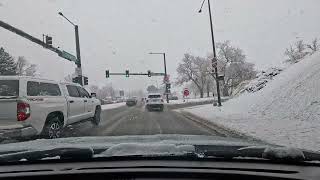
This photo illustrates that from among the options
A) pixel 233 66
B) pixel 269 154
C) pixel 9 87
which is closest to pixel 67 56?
pixel 9 87

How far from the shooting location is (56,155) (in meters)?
3.37

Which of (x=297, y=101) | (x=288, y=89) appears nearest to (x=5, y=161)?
Result: (x=297, y=101)

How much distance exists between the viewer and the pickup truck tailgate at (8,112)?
11.6 metres

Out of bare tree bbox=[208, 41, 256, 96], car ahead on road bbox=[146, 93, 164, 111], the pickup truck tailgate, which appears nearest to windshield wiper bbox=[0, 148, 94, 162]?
the pickup truck tailgate

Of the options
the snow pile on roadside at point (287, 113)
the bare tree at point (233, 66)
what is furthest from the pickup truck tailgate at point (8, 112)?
the bare tree at point (233, 66)

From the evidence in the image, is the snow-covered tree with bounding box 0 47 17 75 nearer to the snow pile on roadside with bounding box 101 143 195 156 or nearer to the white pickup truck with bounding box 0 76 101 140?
the white pickup truck with bounding box 0 76 101 140

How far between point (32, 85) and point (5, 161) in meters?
9.34

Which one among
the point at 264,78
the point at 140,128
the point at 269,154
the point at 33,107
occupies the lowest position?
the point at 140,128

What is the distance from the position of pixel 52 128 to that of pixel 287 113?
41.6 ft

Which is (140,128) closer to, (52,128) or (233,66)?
(52,128)

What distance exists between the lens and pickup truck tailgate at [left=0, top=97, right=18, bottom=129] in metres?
11.6

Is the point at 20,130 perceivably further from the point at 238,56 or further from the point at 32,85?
the point at 238,56

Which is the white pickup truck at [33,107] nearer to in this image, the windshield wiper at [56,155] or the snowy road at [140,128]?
the snowy road at [140,128]

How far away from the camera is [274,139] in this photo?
13.5 m
